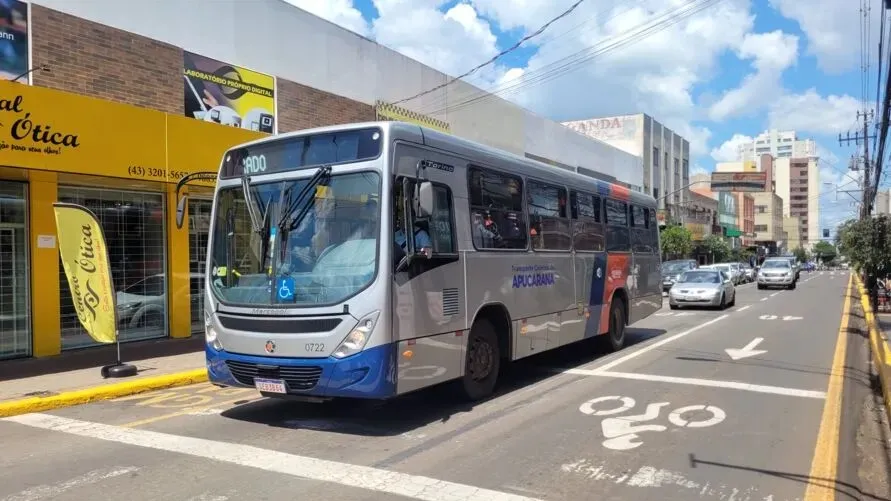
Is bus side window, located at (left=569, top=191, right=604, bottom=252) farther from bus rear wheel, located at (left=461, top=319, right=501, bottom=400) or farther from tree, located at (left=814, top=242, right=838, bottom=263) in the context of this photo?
tree, located at (left=814, top=242, right=838, bottom=263)

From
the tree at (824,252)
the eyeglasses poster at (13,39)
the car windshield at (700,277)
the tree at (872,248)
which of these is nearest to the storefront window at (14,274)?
the eyeglasses poster at (13,39)

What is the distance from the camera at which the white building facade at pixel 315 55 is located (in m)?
14.8

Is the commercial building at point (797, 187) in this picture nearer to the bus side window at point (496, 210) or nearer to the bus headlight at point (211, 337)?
the bus side window at point (496, 210)

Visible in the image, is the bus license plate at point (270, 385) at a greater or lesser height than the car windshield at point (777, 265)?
lesser

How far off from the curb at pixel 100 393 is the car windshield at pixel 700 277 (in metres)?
18.0

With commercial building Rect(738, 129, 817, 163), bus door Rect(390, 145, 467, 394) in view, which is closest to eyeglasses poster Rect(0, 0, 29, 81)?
bus door Rect(390, 145, 467, 394)

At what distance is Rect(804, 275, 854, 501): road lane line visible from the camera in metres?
4.99

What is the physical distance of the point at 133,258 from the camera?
42.2 feet

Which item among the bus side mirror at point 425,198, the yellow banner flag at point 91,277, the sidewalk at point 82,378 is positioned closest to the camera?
the bus side mirror at point 425,198

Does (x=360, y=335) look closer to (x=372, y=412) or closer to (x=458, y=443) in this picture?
(x=458, y=443)

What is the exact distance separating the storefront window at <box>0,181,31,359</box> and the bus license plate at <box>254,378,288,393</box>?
22.1 feet

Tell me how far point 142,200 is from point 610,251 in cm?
887

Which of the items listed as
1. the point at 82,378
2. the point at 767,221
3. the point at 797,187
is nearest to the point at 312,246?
the point at 82,378

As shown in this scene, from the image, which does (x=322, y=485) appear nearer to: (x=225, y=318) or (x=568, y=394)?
(x=225, y=318)
